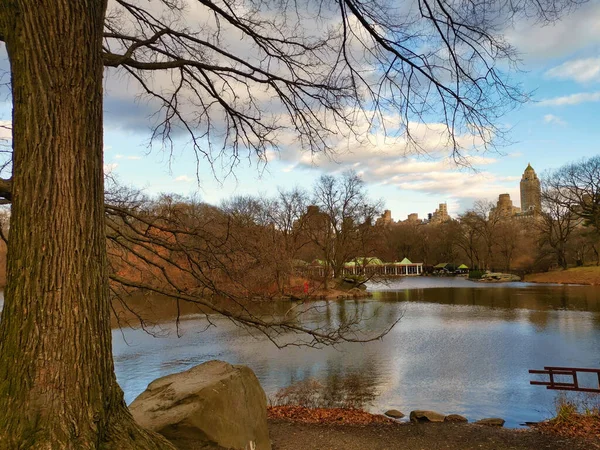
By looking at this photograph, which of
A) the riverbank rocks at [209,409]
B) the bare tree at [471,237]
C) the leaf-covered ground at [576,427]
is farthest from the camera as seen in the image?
the bare tree at [471,237]

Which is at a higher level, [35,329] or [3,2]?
[3,2]

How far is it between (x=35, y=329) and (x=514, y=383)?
12019mm

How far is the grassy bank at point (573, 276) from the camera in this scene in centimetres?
4278

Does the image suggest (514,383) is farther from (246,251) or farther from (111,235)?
(111,235)

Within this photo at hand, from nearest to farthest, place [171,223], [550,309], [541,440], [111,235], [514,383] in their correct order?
[111,235] < [171,223] < [541,440] < [514,383] < [550,309]

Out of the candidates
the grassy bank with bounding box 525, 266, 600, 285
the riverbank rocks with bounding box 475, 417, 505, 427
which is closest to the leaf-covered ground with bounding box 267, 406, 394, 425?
the riverbank rocks with bounding box 475, 417, 505, 427

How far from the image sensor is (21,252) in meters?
2.44

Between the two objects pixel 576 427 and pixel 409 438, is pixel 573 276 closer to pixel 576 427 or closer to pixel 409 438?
pixel 576 427

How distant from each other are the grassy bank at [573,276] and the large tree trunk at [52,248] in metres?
47.9

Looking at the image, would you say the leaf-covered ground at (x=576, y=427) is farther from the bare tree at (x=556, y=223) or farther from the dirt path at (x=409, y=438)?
the bare tree at (x=556, y=223)

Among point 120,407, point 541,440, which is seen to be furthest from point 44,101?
point 541,440

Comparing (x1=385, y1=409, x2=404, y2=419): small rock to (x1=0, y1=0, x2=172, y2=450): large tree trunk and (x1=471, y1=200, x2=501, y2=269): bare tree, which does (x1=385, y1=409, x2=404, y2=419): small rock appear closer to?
(x1=0, y1=0, x2=172, y2=450): large tree trunk

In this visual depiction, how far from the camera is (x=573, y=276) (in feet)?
149

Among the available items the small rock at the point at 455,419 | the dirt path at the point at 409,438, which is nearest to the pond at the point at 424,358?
the small rock at the point at 455,419
